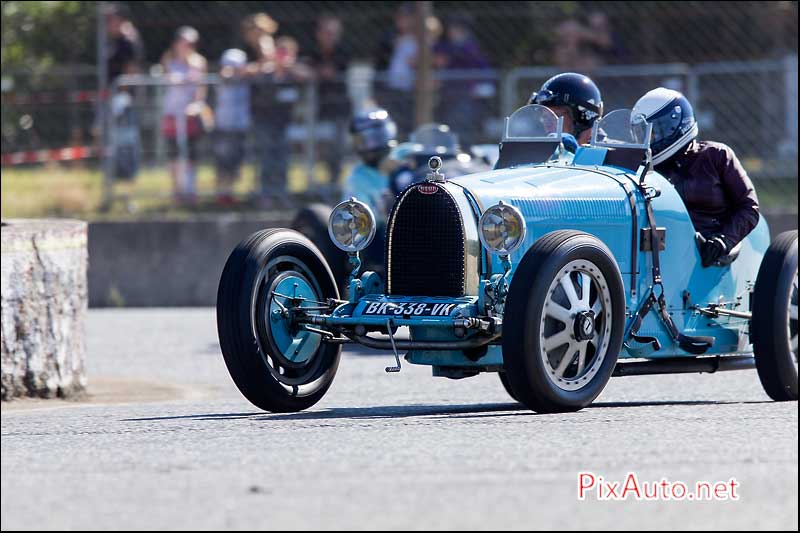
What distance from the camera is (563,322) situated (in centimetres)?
709

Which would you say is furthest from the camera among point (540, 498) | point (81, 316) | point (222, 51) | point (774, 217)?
point (222, 51)

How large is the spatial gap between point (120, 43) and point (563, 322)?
943 centimetres

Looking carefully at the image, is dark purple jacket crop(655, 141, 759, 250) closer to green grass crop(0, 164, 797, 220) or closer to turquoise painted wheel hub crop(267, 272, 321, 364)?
turquoise painted wheel hub crop(267, 272, 321, 364)

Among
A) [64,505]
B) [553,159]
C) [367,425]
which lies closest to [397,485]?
[64,505]

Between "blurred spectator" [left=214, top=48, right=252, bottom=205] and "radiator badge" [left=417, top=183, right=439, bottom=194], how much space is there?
24.5ft

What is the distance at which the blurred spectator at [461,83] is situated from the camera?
15.0 meters

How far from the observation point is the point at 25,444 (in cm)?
641

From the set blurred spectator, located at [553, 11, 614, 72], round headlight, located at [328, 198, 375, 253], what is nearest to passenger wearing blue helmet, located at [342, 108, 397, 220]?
blurred spectator, located at [553, 11, 614, 72]

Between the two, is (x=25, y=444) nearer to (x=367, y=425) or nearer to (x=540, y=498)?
(x=367, y=425)

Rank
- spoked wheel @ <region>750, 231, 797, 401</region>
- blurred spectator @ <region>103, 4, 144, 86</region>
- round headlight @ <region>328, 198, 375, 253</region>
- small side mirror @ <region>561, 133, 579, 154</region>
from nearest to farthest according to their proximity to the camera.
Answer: round headlight @ <region>328, 198, 375, 253</region> < spoked wheel @ <region>750, 231, 797, 401</region> < small side mirror @ <region>561, 133, 579, 154</region> < blurred spectator @ <region>103, 4, 144, 86</region>

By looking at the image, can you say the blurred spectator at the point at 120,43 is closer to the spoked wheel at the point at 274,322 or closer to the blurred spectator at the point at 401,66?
the blurred spectator at the point at 401,66

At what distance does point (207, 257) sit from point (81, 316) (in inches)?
213

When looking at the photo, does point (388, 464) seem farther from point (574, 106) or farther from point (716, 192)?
point (574, 106)

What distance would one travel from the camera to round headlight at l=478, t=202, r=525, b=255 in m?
7.28
